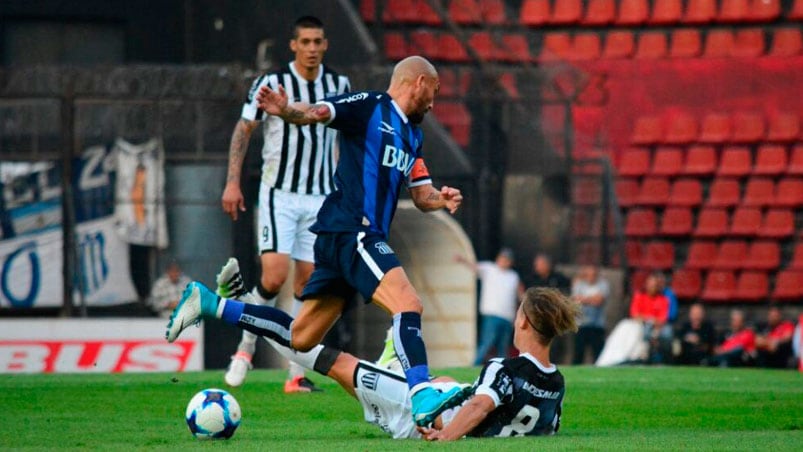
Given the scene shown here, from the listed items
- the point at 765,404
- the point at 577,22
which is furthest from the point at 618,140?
the point at 765,404

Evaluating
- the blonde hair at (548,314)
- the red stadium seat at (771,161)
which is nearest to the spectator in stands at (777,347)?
the red stadium seat at (771,161)

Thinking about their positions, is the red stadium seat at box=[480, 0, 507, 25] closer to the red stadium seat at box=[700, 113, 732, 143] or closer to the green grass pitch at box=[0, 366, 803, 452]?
the red stadium seat at box=[700, 113, 732, 143]

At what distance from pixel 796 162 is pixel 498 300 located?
5524mm

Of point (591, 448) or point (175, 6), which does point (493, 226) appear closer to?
point (175, 6)

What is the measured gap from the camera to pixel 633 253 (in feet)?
73.9

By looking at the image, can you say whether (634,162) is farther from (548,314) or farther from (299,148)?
(548,314)

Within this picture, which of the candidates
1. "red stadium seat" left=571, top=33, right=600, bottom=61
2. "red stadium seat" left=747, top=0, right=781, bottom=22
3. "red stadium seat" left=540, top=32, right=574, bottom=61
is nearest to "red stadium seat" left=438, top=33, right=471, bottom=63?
"red stadium seat" left=540, top=32, right=574, bottom=61

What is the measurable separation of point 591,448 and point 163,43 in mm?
16037

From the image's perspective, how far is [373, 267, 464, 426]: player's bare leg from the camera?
23.9ft

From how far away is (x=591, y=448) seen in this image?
7160 mm

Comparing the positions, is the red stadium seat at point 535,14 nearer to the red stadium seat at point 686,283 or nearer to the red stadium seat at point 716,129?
the red stadium seat at point 716,129

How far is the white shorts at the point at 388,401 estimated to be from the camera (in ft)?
25.4

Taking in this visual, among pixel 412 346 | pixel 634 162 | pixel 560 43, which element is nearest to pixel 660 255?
pixel 634 162

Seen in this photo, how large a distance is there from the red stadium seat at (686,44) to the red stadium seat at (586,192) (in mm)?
4756
